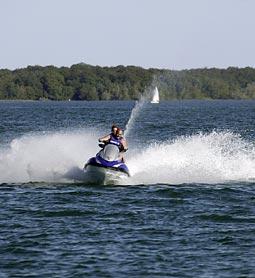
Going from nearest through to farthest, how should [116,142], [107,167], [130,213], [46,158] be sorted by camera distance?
1. [130,213]
2. [107,167]
3. [116,142]
4. [46,158]

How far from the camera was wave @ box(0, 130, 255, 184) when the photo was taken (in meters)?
26.1

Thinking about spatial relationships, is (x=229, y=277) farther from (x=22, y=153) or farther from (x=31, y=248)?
(x=22, y=153)

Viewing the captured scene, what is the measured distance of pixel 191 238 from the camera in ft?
57.4

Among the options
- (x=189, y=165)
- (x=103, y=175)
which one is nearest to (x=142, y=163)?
(x=189, y=165)

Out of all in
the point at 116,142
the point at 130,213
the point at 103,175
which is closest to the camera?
the point at 130,213

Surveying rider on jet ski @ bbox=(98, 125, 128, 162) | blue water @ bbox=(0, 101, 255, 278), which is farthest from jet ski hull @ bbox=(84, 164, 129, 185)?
rider on jet ski @ bbox=(98, 125, 128, 162)

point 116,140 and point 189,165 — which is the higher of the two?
point 116,140

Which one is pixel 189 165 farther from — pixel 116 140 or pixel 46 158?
pixel 46 158

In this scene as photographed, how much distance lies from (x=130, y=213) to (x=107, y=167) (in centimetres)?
402

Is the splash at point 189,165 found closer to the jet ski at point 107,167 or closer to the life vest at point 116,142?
the jet ski at point 107,167

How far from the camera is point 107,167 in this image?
78.9 feet

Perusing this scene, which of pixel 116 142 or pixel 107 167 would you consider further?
pixel 116 142

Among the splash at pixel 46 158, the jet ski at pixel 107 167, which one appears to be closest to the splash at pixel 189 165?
the jet ski at pixel 107 167

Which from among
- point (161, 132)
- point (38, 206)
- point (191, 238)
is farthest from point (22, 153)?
point (161, 132)
